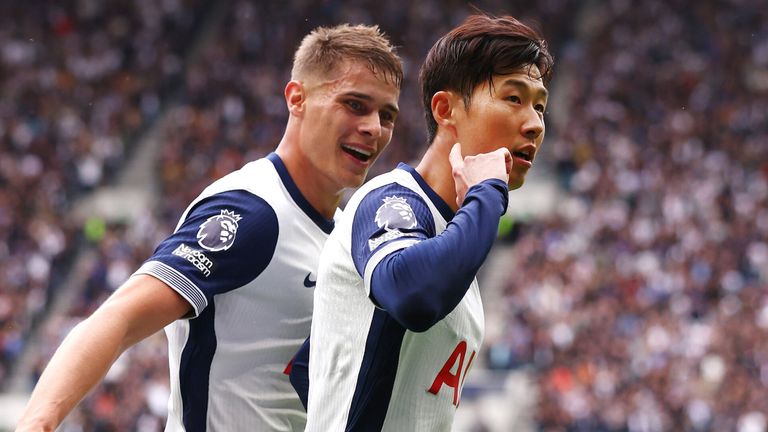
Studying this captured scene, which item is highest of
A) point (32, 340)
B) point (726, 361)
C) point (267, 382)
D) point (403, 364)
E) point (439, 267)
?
point (439, 267)

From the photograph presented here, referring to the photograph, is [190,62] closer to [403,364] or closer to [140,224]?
[140,224]

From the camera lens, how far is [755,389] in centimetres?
1426

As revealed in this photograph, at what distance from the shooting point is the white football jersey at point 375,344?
9.95 feet

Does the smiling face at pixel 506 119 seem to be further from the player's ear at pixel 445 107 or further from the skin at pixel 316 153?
the skin at pixel 316 153

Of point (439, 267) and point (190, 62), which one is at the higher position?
point (439, 267)

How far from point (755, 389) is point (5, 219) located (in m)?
13.1

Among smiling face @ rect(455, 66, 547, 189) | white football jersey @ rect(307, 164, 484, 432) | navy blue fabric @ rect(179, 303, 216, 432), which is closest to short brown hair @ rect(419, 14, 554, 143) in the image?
smiling face @ rect(455, 66, 547, 189)

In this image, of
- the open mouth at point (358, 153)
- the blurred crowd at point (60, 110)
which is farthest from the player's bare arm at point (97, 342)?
the blurred crowd at point (60, 110)

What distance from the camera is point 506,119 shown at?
3135 mm

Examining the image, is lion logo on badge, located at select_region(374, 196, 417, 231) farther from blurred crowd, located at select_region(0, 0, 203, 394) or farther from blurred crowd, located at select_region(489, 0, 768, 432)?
blurred crowd, located at select_region(0, 0, 203, 394)

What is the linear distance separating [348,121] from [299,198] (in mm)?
310

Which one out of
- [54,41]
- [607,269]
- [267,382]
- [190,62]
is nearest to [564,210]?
[607,269]

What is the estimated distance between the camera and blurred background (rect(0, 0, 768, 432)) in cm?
1551

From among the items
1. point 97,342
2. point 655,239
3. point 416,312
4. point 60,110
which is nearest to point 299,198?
point 97,342
